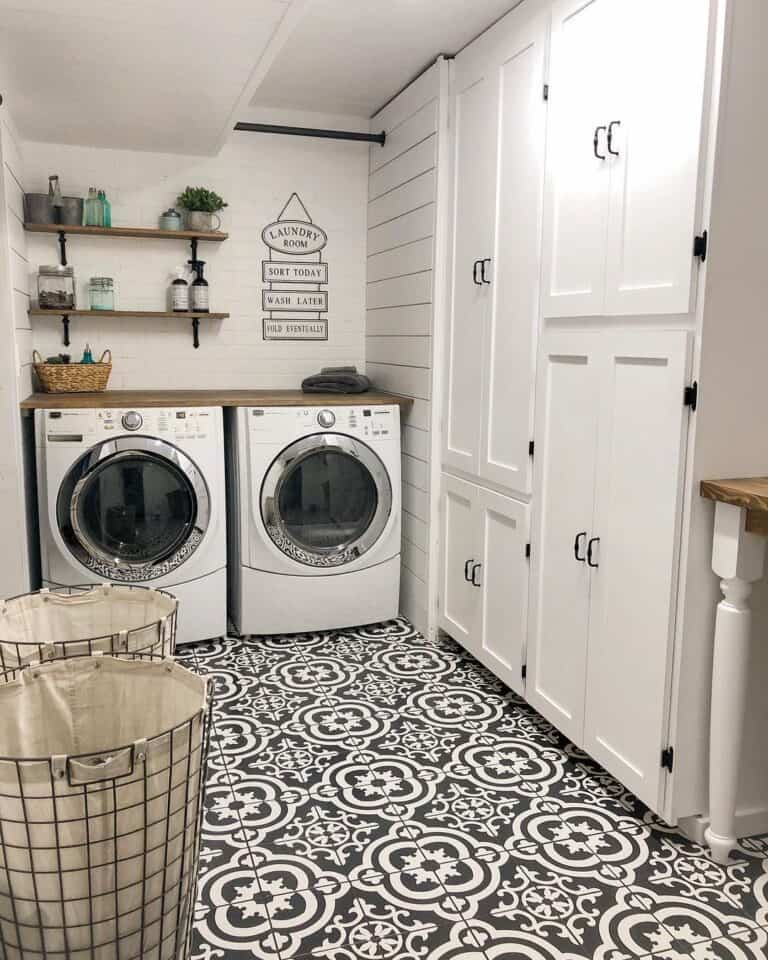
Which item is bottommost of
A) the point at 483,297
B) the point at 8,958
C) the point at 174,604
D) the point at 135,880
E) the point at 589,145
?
the point at 8,958

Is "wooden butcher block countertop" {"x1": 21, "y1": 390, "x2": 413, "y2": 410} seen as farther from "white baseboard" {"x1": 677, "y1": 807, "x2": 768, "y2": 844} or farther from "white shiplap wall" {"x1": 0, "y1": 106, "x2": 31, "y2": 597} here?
"white baseboard" {"x1": 677, "y1": 807, "x2": 768, "y2": 844}

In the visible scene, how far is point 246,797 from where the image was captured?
8.07 ft

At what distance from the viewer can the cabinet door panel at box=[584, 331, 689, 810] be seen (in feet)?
7.06

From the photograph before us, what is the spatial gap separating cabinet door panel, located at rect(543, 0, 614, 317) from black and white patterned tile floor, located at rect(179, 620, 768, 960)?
1.37 metres

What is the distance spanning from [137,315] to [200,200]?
1.92 feet

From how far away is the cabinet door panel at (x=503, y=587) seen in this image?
2.93m

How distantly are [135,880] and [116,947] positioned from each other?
0.35 ft

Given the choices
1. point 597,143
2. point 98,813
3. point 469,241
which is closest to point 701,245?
point 597,143

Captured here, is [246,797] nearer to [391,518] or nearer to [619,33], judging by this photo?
[391,518]

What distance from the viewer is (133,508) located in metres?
3.42

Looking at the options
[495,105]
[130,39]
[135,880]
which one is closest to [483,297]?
[495,105]

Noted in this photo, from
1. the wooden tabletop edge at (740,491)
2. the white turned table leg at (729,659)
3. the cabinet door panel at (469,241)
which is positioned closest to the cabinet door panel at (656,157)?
the wooden tabletop edge at (740,491)

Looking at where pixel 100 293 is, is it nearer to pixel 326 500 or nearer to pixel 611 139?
pixel 326 500

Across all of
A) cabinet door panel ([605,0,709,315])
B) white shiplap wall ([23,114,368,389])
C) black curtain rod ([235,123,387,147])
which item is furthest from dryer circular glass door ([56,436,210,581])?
cabinet door panel ([605,0,709,315])
